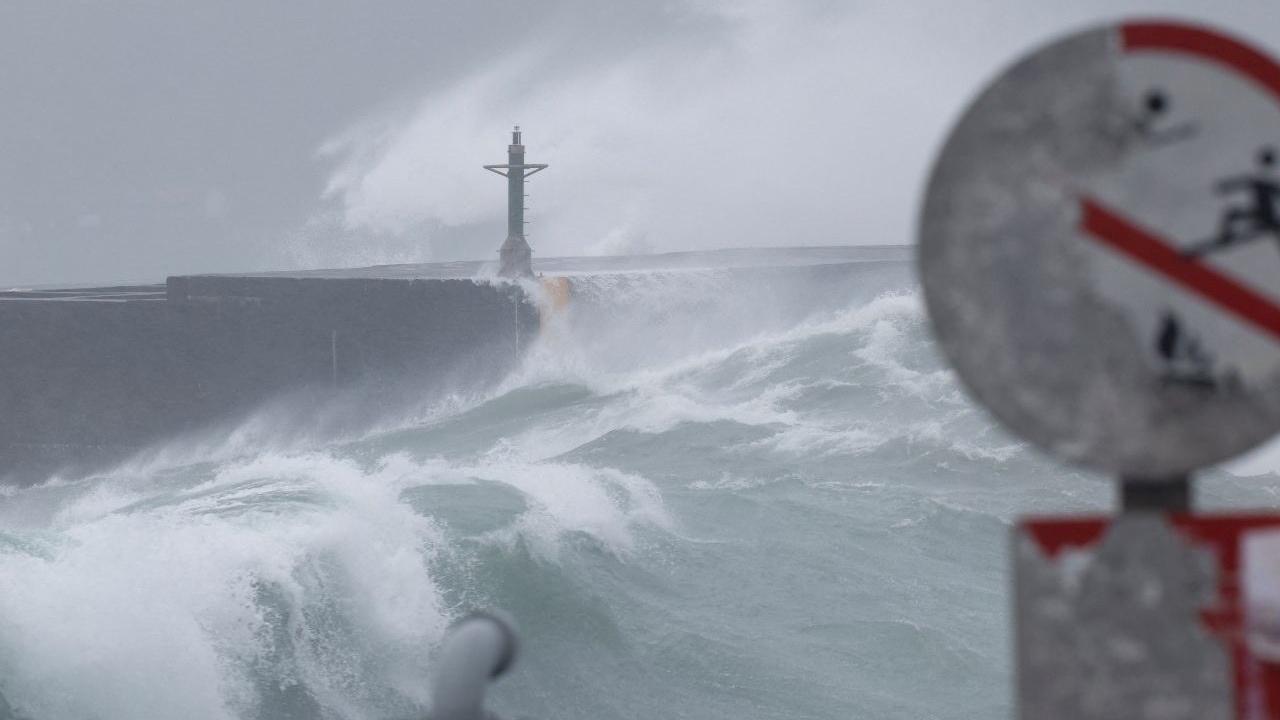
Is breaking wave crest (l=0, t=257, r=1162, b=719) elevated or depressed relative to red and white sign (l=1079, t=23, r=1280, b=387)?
depressed

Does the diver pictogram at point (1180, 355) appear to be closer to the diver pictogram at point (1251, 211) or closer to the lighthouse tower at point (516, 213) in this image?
the diver pictogram at point (1251, 211)

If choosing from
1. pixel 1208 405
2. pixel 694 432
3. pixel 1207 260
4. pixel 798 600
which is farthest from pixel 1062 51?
pixel 694 432

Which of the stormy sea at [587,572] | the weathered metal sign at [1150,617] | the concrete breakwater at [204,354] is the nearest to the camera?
the weathered metal sign at [1150,617]

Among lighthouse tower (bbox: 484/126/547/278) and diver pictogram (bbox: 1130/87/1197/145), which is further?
lighthouse tower (bbox: 484/126/547/278)

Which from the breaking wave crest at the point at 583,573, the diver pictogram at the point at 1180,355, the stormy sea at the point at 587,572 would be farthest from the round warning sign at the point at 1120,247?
the breaking wave crest at the point at 583,573

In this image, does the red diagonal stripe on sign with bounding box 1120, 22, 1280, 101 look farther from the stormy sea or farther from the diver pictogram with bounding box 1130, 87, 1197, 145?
the stormy sea

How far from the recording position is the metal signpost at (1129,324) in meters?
1.70

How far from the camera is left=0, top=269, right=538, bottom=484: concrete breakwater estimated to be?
78.5 feet

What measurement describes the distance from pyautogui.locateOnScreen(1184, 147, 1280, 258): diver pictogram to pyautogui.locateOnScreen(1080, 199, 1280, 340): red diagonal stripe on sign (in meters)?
0.02

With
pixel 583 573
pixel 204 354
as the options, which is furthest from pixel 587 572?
pixel 204 354

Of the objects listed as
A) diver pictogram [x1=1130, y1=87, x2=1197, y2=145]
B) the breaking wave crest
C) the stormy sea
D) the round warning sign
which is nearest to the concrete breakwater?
the stormy sea

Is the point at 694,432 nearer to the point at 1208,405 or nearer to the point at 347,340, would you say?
the point at 347,340

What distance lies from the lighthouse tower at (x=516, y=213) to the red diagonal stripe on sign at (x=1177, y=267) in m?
27.4

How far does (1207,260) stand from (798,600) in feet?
37.9
